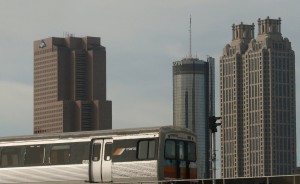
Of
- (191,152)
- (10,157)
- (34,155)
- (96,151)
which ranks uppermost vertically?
(96,151)

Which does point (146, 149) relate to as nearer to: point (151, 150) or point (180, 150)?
point (151, 150)

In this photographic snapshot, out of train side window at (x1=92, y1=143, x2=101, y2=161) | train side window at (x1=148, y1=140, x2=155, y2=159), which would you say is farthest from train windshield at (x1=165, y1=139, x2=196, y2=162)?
train side window at (x1=92, y1=143, x2=101, y2=161)

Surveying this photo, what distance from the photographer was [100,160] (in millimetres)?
49875

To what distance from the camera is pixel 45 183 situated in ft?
171

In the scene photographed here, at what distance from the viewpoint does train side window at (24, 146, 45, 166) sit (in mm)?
52688

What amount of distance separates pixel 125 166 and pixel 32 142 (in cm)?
681

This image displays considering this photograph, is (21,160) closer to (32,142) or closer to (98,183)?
(32,142)

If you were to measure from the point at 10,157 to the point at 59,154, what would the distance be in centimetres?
370

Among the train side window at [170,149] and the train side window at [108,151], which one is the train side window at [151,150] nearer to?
the train side window at [170,149]

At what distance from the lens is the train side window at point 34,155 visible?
173 ft

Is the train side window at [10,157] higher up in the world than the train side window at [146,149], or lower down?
lower down

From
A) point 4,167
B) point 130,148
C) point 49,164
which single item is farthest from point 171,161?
point 4,167

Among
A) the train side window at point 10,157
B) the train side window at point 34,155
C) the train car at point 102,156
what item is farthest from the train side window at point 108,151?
the train side window at point 10,157

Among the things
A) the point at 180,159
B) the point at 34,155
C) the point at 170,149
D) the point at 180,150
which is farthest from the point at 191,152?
the point at 34,155
